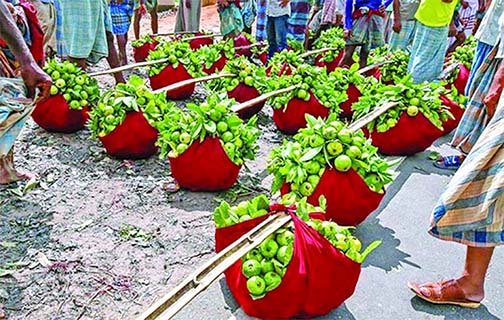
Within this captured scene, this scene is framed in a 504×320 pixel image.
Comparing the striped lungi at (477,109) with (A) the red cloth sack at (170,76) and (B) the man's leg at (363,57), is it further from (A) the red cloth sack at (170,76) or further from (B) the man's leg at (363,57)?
(A) the red cloth sack at (170,76)

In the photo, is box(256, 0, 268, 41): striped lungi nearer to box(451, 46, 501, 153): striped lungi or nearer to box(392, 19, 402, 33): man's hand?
box(392, 19, 402, 33): man's hand

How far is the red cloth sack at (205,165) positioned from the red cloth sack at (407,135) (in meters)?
1.43

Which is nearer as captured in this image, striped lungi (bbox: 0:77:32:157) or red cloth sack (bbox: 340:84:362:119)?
striped lungi (bbox: 0:77:32:157)

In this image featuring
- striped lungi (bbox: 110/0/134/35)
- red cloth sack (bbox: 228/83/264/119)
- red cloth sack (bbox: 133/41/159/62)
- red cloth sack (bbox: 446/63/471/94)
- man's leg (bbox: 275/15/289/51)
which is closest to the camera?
red cloth sack (bbox: 228/83/264/119)

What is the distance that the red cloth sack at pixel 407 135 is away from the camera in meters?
4.30

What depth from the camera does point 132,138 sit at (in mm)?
4086

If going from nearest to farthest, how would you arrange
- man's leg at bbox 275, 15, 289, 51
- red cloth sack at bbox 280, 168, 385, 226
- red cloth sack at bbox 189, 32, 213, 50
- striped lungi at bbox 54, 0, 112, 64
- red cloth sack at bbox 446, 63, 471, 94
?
red cloth sack at bbox 280, 168, 385, 226, striped lungi at bbox 54, 0, 112, 64, red cloth sack at bbox 446, 63, 471, 94, man's leg at bbox 275, 15, 289, 51, red cloth sack at bbox 189, 32, 213, 50

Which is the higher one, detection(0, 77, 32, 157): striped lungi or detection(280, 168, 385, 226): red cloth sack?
detection(0, 77, 32, 157): striped lungi

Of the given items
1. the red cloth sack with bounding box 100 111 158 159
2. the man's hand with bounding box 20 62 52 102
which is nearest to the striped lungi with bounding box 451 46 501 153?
the red cloth sack with bounding box 100 111 158 159

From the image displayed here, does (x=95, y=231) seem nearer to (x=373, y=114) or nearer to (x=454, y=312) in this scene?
(x=454, y=312)

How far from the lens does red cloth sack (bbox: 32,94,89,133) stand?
4.49 m

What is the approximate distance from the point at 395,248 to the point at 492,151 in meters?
1.10

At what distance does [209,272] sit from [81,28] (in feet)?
11.8

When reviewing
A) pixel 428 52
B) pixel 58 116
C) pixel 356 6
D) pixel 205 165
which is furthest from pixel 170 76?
pixel 428 52
